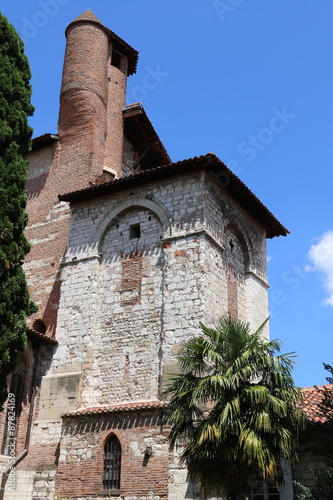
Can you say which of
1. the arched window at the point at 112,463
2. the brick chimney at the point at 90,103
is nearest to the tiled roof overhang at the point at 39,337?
the arched window at the point at 112,463

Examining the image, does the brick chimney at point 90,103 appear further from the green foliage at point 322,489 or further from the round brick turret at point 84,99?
the green foliage at point 322,489

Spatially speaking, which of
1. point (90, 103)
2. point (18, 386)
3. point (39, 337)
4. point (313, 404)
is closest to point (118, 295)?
point (39, 337)

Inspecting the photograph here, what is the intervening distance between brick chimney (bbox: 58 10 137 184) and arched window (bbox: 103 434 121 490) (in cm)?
899

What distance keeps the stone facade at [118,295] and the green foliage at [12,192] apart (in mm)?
3197

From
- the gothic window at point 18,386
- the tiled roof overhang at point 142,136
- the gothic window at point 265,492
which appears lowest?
the gothic window at point 265,492

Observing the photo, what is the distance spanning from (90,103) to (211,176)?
6847mm

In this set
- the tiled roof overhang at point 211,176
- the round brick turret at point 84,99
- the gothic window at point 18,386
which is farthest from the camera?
the round brick turret at point 84,99

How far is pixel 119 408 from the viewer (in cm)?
1537

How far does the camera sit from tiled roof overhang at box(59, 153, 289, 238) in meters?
17.2

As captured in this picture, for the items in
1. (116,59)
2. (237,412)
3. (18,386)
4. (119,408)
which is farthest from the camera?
(116,59)

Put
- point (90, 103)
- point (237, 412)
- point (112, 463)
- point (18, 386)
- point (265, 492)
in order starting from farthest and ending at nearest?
point (90, 103) → point (18, 386) → point (112, 463) → point (265, 492) → point (237, 412)

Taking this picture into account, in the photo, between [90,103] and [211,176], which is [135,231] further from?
[90,103]

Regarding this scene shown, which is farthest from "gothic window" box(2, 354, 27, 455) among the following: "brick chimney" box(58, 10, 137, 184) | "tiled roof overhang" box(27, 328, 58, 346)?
"brick chimney" box(58, 10, 137, 184)

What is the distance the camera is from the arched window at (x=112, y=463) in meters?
14.9
